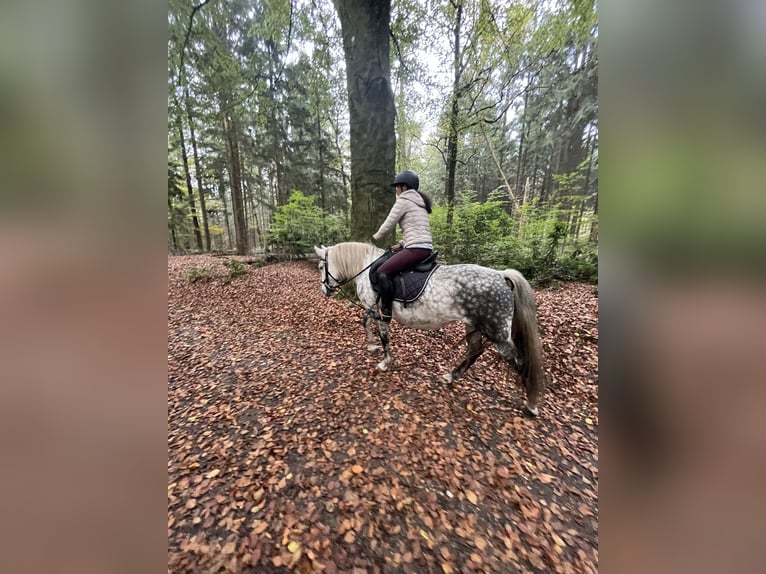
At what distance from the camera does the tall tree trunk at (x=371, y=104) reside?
18.7 feet

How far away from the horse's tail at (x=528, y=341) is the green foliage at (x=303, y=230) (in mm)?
9099

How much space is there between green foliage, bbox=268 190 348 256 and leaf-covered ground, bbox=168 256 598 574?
23.5ft

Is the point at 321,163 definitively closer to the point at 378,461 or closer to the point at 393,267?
the point at 393,267

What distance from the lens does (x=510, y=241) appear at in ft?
25.8

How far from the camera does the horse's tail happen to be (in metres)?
3.24

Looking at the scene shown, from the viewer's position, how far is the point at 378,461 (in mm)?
2680

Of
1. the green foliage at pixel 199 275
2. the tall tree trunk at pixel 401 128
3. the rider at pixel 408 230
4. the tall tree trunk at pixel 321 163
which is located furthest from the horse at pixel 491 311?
the tall tree trunk at pixel 321 163

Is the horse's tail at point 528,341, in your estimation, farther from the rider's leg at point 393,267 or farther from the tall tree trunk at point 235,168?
the tall tree trunk at point 235,168

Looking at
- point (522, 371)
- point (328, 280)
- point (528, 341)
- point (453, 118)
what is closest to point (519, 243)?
point (453, 118)

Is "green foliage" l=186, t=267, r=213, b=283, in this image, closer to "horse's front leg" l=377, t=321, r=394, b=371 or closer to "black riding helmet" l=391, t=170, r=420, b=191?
"horse's front leg" l=377, t=321, r=394, b=371

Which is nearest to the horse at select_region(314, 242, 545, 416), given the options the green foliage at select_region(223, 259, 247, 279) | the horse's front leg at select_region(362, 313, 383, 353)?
the horse's front leg at select_region(362, 313, 383, 353)
